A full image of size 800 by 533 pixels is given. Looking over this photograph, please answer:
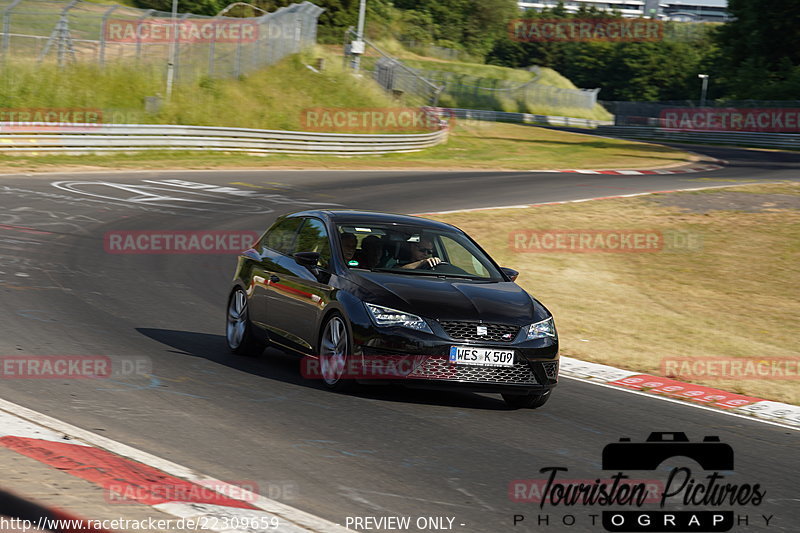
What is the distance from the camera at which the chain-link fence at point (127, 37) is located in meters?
35.8

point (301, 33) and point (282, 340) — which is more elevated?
point (301, 33)

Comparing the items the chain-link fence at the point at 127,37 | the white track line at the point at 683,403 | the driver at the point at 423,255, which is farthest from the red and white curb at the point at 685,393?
the chain-link fence at the point at 127,37

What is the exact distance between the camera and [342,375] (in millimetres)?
8680

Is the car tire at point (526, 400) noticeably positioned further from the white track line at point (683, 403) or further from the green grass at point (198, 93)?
the green grass at point (198, 93)

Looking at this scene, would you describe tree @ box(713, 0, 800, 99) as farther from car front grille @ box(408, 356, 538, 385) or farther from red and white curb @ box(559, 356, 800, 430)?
car front grille @ box(408, 356, 538, 385)

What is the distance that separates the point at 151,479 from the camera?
18.5 feet

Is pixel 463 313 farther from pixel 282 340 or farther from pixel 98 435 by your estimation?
pixel 98 435

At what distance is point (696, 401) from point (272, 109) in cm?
3653

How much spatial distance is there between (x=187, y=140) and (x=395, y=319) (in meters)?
28.9

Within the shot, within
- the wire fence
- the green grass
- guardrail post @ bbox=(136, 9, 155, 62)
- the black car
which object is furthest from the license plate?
the wire fence

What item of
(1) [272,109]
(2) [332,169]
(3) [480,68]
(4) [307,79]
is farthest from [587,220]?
(3) [480,68]

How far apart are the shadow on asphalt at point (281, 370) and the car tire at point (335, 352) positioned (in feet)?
0.34

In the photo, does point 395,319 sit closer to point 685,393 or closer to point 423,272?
point 423,272

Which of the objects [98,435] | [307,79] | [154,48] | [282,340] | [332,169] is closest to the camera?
[98,435]
